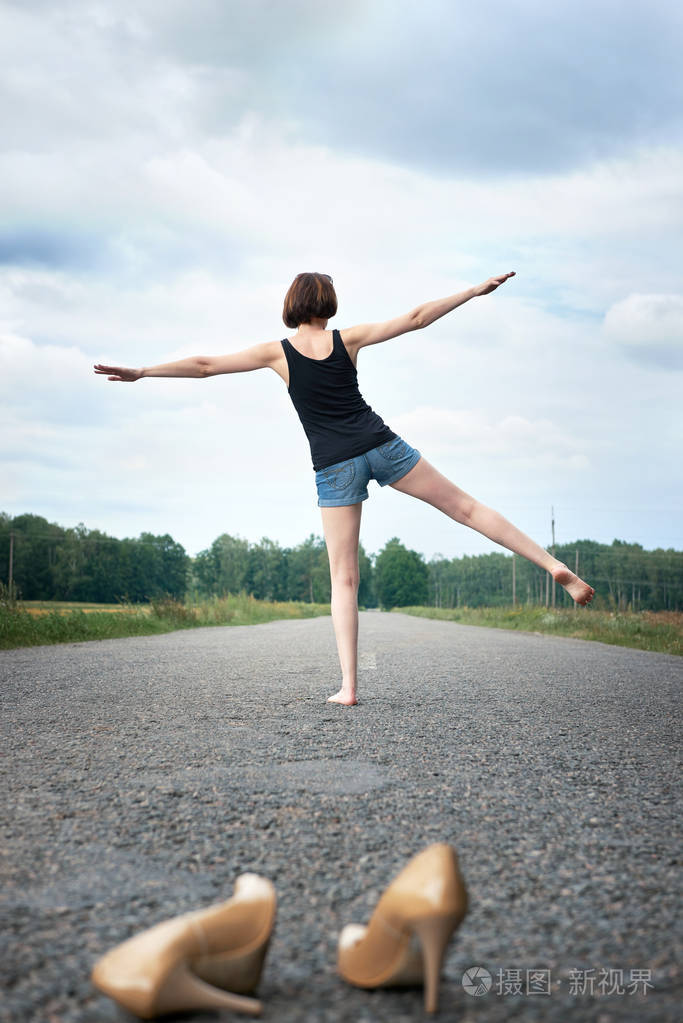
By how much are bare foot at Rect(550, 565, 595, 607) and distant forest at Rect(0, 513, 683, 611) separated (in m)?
35.8

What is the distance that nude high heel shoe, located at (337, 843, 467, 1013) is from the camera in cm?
113

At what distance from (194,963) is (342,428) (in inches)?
125

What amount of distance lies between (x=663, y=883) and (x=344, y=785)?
3.55 ft

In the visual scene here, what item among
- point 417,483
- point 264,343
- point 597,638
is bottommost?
point 597,638

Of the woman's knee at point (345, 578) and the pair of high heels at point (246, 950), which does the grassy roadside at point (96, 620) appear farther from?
the pair of high heels at point (246, 950)

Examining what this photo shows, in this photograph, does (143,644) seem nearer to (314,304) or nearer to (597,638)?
(314,304)

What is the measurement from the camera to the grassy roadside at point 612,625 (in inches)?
447

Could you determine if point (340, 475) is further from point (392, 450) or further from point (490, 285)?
point (490, 285)

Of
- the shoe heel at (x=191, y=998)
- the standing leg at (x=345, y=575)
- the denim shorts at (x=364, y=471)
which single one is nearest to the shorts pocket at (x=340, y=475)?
the denim shorts at (x=364, y=471)

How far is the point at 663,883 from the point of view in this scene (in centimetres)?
174

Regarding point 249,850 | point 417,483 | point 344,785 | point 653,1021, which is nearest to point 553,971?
point 653,1021

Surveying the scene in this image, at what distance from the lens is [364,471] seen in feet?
13.4

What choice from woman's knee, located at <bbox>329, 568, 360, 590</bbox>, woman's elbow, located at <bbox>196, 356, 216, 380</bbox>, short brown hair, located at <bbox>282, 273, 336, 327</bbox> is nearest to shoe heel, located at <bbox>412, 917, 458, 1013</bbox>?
woman's knee, located at <bbox>329, 568, 360, 590</bbox>

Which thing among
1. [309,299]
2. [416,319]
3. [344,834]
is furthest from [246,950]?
[309,299]
